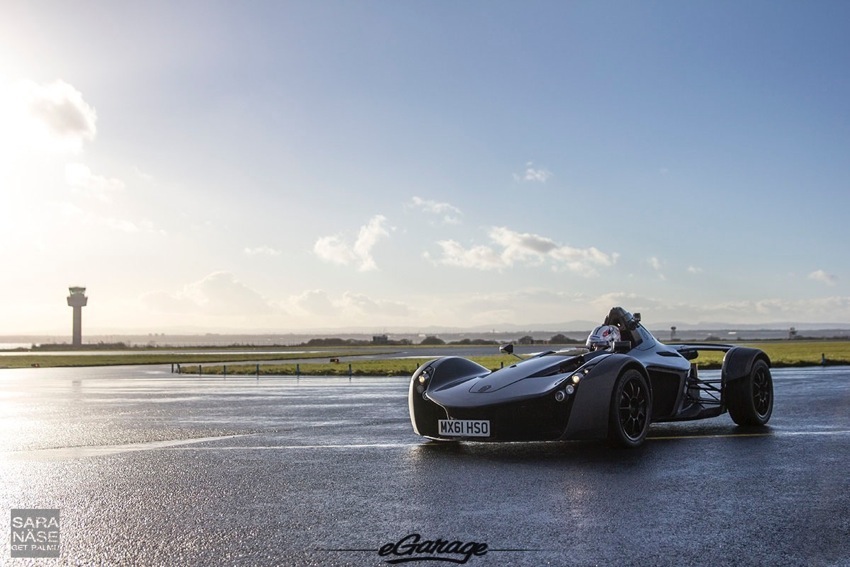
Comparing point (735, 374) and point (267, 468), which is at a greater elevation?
point (735, 374)

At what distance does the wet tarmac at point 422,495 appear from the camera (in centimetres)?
512

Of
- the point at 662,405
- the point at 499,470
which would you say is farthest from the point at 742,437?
the point at 499,470

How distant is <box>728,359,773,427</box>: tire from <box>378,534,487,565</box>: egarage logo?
7.88 meters

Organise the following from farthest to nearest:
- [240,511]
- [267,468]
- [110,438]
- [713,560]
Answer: [110,438] → [267,468] → [240,511] → [713,560]

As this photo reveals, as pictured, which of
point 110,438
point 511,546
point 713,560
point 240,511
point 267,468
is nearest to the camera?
point 713,560

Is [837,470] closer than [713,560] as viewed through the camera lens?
No

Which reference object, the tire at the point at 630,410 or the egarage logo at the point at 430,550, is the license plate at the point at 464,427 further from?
the egarage logo at the point at 430,550

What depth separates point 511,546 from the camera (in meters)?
5.16

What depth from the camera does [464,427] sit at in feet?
30.8

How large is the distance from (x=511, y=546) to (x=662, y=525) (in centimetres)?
131

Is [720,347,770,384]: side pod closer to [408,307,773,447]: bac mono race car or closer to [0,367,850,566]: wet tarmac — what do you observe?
[408,307,773,447]: bac mono race car

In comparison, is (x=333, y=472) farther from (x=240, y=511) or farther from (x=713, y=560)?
(x=713, y=560)

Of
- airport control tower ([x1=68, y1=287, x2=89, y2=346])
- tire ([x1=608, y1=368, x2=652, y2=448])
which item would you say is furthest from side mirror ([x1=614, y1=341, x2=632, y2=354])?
airport control tower ([x1=68, y1=287, x2=89, y2=346])

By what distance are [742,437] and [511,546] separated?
270 inches
